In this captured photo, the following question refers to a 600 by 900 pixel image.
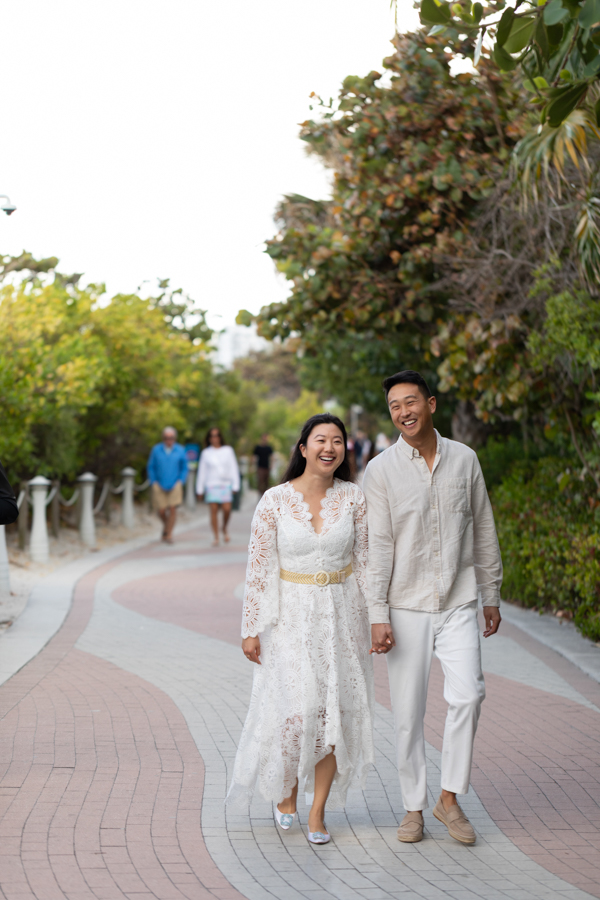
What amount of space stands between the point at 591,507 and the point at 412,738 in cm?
519

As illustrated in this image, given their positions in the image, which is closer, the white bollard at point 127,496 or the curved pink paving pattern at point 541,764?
the curved pink paving pattern at point 541,764


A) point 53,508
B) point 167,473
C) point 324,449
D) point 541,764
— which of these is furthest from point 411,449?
point 53,508

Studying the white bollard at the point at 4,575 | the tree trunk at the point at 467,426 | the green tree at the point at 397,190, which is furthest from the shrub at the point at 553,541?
the white bollard at the point at 4,575

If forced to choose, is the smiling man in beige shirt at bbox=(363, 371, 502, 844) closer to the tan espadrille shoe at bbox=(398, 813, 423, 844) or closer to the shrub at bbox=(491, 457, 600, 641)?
the tan espadrille shoe at bbox=(398, 813, 423, 844)

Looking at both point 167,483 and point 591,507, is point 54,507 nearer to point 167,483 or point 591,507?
point 167,483

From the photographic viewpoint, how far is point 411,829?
4211 millimetres

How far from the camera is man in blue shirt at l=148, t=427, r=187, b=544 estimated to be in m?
16.0

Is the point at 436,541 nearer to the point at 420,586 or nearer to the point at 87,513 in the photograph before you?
the point at 420,586

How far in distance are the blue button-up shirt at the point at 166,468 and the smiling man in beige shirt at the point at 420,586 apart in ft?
39.0

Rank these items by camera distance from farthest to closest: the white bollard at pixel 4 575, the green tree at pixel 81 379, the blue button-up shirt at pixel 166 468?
the blue button-up shirt at pixel 166 468, the green tree at pixel 81 379, the white bollard at pixel 4 575

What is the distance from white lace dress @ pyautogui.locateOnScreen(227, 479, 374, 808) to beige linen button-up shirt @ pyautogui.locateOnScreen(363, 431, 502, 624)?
0.11 meters

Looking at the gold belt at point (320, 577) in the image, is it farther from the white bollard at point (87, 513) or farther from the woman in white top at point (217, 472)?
the white bollard at point (87, 513)

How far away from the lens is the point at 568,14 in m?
4.86

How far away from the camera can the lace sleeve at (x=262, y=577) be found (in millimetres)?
4289
